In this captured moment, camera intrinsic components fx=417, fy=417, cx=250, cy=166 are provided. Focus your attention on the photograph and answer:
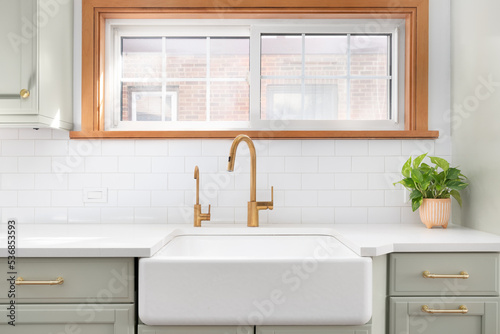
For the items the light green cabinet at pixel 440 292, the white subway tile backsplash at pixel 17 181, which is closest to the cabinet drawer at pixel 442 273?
the light green cabinet at pixel 440 292

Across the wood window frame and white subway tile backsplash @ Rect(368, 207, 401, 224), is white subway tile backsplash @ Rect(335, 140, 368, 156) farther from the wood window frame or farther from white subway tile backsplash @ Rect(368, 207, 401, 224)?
white subway tile backsplash @ Rect(368, 207, 401, 224)

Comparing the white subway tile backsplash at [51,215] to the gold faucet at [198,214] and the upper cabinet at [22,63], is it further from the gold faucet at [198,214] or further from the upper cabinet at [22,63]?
the gold faucet at [198,214]

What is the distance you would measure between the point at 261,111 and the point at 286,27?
18.1 inches

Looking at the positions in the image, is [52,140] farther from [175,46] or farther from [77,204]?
[175,46]

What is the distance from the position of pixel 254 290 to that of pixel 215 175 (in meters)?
0.85

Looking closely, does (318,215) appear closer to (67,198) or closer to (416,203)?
(416,203)

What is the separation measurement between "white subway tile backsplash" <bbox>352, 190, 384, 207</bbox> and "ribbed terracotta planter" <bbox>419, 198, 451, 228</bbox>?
0.26 m

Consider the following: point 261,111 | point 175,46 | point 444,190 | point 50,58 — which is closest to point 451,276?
point 444,190

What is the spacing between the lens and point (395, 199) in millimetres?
2109

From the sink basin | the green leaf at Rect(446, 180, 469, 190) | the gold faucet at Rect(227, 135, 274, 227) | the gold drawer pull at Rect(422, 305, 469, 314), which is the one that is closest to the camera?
the sink basin

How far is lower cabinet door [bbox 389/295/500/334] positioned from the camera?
1.48 metres

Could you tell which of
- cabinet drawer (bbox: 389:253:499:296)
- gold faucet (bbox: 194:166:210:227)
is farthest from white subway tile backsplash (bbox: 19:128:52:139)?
cabinet drawer (bbox: 389:253:499:296)

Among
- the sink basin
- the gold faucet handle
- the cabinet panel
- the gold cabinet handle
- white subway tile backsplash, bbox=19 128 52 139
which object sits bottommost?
the sink basin

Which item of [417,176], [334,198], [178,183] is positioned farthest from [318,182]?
[178,183]
